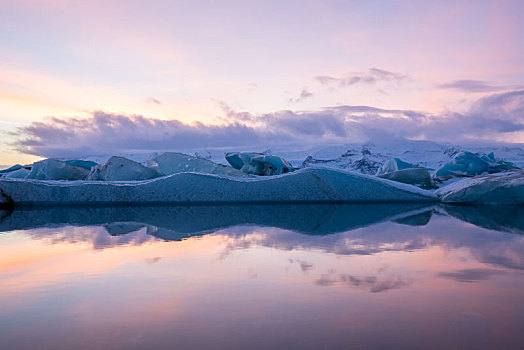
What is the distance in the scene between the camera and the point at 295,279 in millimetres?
2125

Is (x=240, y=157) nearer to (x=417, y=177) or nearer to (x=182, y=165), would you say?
(x=182, y=165)

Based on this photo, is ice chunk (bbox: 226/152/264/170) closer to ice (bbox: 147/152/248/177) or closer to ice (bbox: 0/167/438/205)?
ice (bbox: 147/152/248/177)

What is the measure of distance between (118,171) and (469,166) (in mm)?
14734

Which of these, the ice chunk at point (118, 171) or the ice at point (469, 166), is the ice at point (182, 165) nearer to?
the ice chunk at point (118, 171)

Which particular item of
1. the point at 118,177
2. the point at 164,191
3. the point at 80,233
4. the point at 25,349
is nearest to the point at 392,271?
the point at 25,349

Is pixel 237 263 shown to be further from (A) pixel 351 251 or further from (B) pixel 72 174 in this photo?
(B) pixel 72 174

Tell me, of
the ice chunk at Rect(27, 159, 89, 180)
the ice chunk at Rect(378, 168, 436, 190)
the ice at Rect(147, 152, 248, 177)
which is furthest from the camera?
the ice chunk at Rect(27, 159, 89, 180)

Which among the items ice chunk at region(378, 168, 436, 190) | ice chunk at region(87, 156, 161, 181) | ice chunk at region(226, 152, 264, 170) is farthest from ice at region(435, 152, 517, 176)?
ice chunk at region(87, 156, 161, 181)

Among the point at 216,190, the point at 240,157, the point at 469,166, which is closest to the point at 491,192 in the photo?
the point at 216,190

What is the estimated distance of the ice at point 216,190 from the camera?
7691mm

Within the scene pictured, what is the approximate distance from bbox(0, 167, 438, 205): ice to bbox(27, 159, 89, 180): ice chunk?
3.59m

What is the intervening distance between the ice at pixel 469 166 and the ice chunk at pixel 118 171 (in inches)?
504

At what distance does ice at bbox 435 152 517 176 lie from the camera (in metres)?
17.8

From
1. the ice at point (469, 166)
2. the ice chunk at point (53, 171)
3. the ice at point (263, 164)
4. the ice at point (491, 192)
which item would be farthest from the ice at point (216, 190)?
the ice at point (469, 166)
